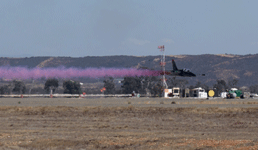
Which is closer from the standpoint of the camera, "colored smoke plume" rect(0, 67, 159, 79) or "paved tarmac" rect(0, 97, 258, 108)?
"paved tarmac" rect(0, 97, 258, 108)

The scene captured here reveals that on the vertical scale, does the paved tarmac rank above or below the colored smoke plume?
below

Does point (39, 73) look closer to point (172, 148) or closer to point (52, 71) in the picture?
point (52, 71)

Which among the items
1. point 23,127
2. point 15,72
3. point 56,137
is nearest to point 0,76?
point 15,72

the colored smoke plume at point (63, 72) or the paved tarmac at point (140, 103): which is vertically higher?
the colored smoke plume at point (63, 72)

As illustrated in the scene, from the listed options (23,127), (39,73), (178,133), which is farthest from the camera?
(39,73)

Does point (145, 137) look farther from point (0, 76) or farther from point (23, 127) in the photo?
point (0, 76)

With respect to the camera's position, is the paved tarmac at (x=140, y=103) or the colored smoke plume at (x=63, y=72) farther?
the colored smoke plume at (x=63, y=72)

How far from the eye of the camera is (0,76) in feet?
355

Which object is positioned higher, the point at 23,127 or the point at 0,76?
the point at 0,76

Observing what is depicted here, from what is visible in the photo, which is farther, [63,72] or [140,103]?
[63,72]

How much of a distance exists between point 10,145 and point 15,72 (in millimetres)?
90961

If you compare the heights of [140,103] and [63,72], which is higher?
[63,72]

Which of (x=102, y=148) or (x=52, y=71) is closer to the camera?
(x=102, y=148)

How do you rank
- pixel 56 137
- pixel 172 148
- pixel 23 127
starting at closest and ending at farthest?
pixel 172 148, pixel 56 137, pixel 23 127
